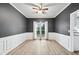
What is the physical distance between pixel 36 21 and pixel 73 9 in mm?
6278

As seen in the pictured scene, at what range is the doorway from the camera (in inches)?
424

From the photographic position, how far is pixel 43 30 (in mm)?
10844

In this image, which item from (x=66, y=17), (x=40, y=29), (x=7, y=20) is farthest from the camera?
(x=40, y=29)

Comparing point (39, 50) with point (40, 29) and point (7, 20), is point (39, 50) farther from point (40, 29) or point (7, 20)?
point (40, 29)

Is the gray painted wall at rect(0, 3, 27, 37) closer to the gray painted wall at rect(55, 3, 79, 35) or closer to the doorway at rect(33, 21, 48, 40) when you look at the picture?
the gray painted wall at rect(55, 3, 79, 35)

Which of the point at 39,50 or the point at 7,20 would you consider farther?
the point at 39,50

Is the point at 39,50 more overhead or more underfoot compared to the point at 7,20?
more underfoot

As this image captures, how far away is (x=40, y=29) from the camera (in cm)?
1087

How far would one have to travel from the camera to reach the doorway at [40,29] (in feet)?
35.3

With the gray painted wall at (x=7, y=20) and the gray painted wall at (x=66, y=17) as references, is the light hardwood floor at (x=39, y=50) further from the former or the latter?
the gray painted wall at (x=66, y=17)

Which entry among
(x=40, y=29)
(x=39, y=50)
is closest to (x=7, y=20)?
(x=39, y=50)

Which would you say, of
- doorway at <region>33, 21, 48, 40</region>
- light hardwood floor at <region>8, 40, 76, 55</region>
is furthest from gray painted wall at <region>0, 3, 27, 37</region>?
doorway at <region>33, 21, 48, 40</region>
